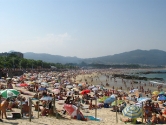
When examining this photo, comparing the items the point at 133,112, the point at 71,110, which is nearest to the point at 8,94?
the point at 71,110

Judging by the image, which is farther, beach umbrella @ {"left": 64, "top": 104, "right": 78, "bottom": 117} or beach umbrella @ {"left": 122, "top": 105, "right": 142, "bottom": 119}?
beach umbrella @ {"left": 64, "top": 104, "right": 78, "bottom": 117}

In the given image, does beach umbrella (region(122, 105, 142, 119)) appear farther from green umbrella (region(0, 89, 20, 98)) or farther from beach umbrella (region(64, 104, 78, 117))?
green umbrella (region(0, 89, 20, 98))

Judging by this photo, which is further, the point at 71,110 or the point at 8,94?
the point at 71,110

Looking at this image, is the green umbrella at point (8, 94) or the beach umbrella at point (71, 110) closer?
the green umbrella at point (8, 94)

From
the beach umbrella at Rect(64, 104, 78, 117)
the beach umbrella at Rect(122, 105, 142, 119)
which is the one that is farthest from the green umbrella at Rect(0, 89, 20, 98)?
the beach umbrella at Rect(122, 105, 142, 119)

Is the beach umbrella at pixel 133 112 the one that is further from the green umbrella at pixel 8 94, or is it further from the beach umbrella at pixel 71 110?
the green umbrella at pixel 8 94

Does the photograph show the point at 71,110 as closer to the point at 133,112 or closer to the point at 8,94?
the point at 133,112

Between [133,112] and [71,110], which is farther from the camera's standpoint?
[71,110]

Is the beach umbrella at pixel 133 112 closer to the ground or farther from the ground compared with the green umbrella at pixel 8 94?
closer to the ground

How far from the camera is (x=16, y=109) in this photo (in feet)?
41.7

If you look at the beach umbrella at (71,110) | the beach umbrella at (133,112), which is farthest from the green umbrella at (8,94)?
the beach umbrella at (133,112)

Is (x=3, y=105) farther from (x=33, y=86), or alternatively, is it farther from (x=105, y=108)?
(x=33, y=86)

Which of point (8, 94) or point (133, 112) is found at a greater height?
point (8, 94)

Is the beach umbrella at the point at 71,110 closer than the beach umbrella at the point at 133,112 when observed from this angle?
No
